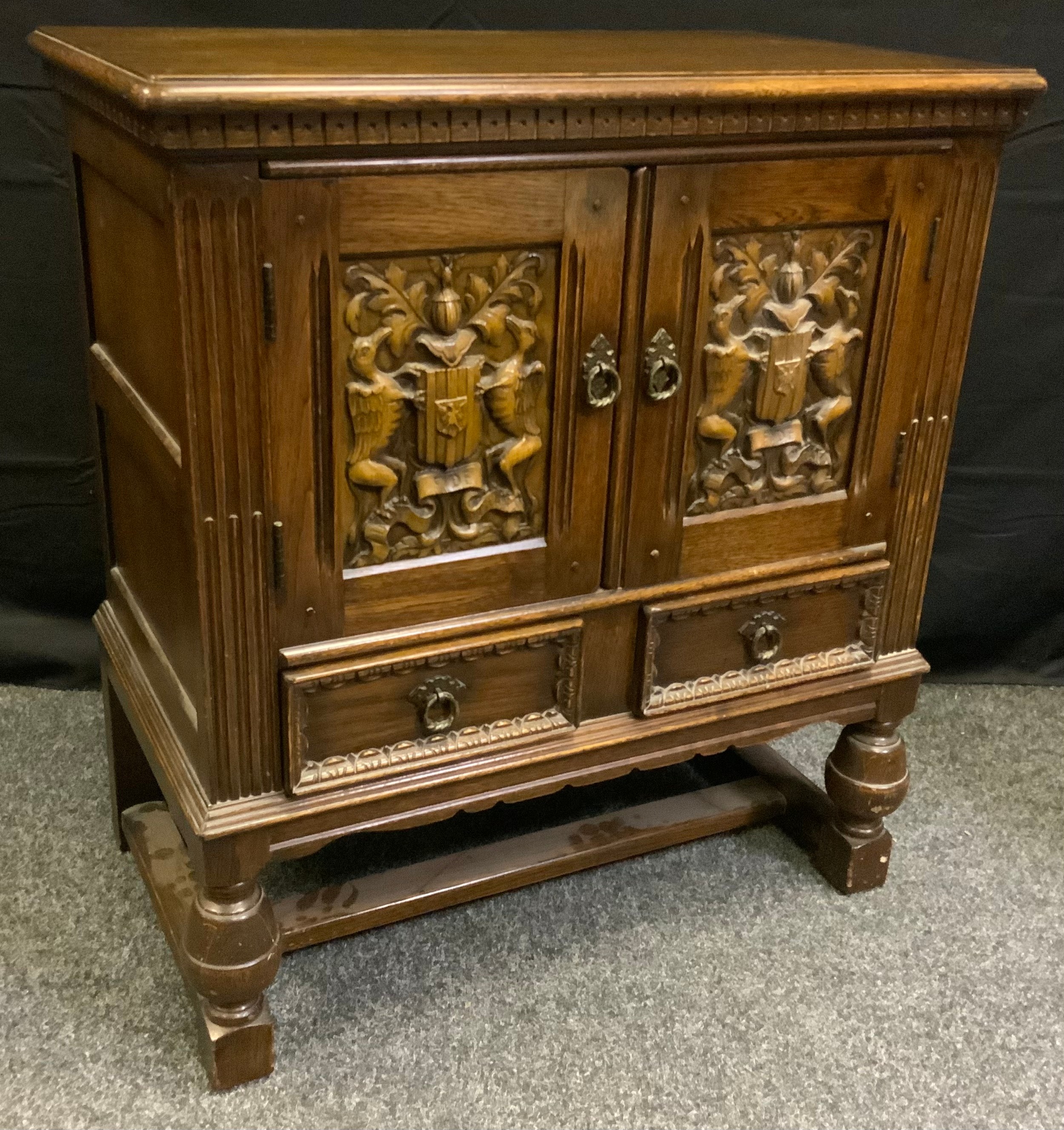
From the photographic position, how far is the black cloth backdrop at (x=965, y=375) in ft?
6.00

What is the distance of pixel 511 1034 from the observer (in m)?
1.55

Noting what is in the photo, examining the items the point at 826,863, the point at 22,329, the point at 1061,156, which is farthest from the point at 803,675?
the point at 22,329

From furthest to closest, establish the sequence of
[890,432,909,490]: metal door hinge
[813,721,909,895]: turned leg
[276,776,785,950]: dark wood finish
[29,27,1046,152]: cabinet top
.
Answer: [813,721,909,895]: turned leg < [276,776,785,950]: dark wood finish < [890,432,909,490]: metal door hinge < [29,27,1046,152]: cabinet top

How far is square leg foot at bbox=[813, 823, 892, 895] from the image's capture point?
178 cm

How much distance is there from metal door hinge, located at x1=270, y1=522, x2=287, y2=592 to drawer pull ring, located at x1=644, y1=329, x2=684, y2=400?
1.30 ft

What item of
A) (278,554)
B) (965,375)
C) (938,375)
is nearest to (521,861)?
(278,554)

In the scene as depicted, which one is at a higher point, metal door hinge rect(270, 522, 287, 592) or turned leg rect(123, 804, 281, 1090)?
Answer: metal door hinge rect(270, 522, 287, 592)

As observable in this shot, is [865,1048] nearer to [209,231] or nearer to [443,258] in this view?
[443,258]

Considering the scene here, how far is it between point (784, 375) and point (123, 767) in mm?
1024

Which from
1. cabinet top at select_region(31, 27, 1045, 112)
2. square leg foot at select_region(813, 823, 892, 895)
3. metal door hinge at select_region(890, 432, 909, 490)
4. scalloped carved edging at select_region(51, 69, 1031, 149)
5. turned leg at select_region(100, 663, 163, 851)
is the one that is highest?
cabinet top at select_region(31, 27, 1045, 112)

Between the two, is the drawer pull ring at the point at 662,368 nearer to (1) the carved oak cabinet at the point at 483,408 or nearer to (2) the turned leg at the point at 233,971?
(1) the carved oak cabinet at the point at 483,408

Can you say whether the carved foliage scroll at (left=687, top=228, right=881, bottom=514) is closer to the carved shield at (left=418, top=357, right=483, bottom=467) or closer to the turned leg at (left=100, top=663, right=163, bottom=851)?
the carved shield at (left=418, top=357, right=483, bottom=467)

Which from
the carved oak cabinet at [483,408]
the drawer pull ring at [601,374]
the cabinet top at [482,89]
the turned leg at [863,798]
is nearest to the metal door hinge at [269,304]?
the carved oak cabinet at [483,408]

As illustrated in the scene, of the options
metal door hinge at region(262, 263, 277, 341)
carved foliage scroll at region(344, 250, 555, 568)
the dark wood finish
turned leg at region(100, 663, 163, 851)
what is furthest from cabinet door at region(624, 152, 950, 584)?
turned leg at region(100, 663, 163, 851)
